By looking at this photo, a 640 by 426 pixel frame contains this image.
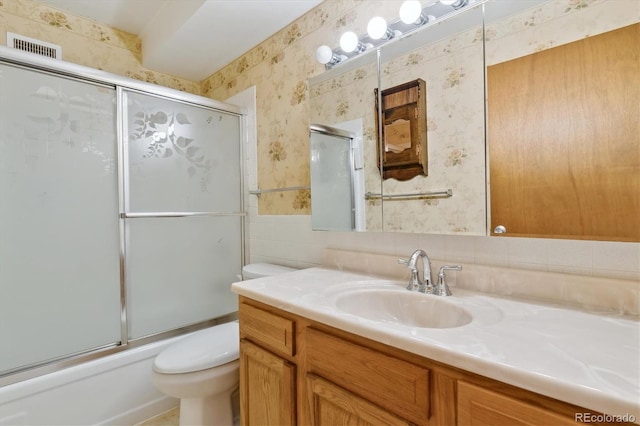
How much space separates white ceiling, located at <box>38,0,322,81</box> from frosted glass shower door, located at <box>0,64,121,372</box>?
617 millimetres

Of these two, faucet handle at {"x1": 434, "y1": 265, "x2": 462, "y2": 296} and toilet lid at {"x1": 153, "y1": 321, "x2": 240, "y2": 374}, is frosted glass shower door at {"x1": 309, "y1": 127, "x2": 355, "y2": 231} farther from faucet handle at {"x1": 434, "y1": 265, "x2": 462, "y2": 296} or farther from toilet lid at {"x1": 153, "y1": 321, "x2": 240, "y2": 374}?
toilet lid at {"x1": 153, "y1": 321, "x2": 240, "y2": 374}

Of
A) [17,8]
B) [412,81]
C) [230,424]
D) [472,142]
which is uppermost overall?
[17,8]

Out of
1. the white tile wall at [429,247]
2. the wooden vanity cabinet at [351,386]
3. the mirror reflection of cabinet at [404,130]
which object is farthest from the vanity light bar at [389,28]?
the wooden vanity cabinet at [351,386]

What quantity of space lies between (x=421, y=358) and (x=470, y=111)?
82 centimetres

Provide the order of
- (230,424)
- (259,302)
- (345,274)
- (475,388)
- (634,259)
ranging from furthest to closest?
(230,424) → (345,274) → (259,302) → (634,259) → (475,388)

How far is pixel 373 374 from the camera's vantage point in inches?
29.6

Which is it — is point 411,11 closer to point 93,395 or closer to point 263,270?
point 263,270

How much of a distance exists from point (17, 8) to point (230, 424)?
104 inches

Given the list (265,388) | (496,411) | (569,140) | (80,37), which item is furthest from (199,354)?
(80,37)

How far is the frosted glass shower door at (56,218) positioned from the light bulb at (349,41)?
126cm

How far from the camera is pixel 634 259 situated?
2.64ft

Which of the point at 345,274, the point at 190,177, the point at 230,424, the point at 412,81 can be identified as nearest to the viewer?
the point at 412,81

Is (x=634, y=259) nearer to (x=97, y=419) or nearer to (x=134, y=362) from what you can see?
(x=134, y=362)

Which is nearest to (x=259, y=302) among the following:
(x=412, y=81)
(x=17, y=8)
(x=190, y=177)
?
(x=412, y=81)
